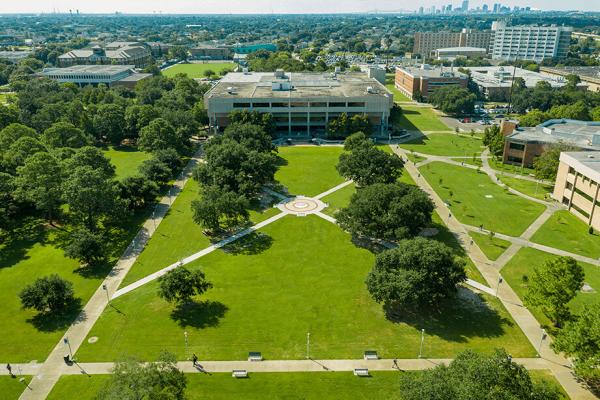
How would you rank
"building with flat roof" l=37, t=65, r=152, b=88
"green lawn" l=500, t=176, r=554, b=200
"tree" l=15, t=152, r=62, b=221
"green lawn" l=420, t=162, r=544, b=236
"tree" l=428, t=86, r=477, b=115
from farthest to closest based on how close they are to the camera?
"building with flat roof" l=37, t=65, r=152, b=88 < "tree" l=428, t=86, r=477, b=115 < "green lawn" l=500, t=176, r=554, b=200 < "green lawn" l=420, t=162, r=544, b=236 < "tree" l=15, t=152, r=62, b=221

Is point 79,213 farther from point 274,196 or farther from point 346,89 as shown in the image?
point 346,89

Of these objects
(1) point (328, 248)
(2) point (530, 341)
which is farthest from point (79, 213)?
(2) point (530, 341)

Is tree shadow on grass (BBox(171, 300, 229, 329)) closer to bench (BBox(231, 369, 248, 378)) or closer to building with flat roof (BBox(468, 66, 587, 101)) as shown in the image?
bench (BBox(231, 369, 248, 378))

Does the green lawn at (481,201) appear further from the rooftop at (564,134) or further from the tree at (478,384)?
the tree at (478,384)

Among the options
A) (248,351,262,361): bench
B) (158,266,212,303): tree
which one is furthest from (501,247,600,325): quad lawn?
(158,266,212,303): tree

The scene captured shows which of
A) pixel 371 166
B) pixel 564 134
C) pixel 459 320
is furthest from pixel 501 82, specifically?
pixel 459 320

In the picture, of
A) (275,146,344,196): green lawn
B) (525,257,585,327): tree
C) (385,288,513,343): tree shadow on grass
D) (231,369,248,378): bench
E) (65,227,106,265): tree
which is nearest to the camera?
(231,369,248,378): bench

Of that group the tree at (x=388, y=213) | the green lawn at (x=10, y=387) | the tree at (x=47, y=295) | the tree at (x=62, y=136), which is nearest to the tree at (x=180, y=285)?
the tree at (x=47, y=295)
